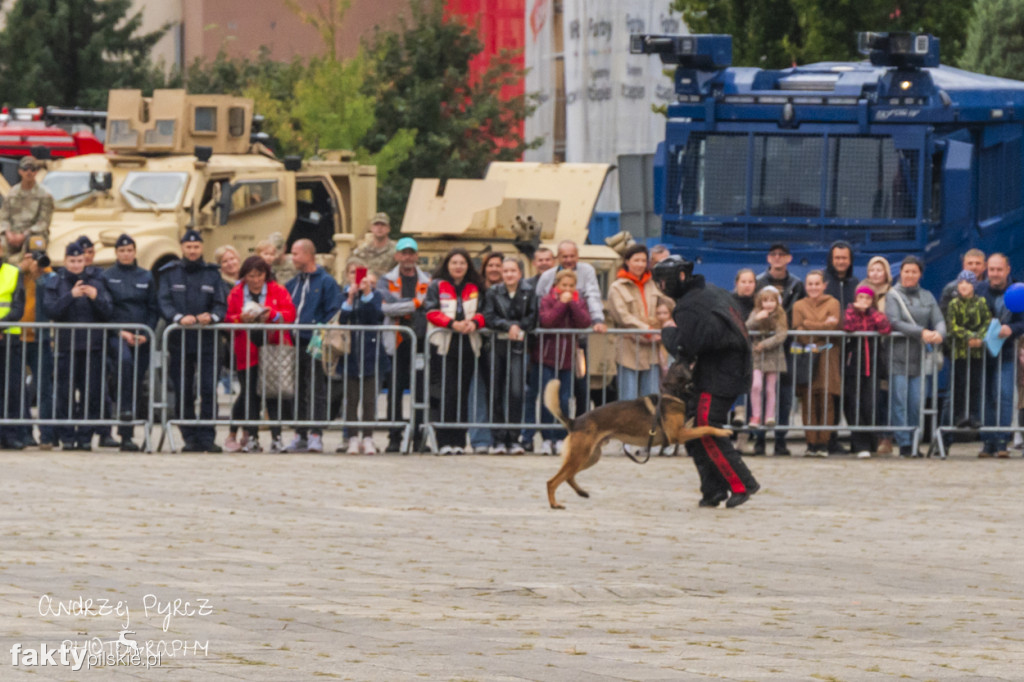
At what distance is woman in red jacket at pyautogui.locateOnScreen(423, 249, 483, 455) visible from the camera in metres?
16.5

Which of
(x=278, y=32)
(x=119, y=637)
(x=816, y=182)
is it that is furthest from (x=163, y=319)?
(x=278, y=32)

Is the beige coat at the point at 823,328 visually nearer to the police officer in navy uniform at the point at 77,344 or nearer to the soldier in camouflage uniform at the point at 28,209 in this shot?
the police officer in navy uniform at the point at 77,344

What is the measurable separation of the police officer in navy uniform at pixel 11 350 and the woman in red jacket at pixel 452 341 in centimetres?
333

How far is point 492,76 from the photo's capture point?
37562 millimetres

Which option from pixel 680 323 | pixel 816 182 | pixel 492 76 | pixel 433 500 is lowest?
pixel 433 500

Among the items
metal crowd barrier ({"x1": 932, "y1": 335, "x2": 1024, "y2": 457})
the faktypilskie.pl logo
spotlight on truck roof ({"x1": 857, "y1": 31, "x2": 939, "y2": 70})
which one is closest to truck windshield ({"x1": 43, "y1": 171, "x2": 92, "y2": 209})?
spotlight on truck roof ({"x1": 857, "y1": 31, "x2": 939, "y2": 70})

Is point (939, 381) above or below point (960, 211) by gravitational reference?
below

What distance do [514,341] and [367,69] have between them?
69.3 feet

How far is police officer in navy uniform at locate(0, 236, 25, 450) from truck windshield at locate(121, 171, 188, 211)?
5904 mm

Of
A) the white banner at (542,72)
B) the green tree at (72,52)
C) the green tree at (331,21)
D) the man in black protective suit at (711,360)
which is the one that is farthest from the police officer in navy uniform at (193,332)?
the green tree at (72,52)

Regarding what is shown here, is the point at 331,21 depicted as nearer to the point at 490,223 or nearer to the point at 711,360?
the point at 490,223

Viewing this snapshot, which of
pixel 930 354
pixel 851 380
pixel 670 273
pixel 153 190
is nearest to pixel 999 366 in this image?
pixel 930 354

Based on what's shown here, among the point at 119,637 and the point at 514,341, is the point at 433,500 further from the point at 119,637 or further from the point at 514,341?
the point at 119,637

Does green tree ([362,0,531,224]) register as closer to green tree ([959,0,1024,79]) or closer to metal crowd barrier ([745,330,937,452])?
green tree ([959,0,1024,79])
